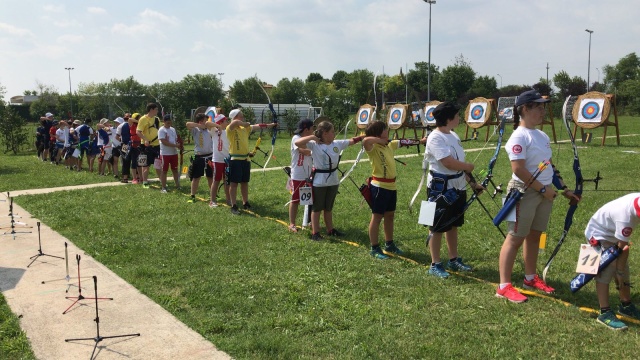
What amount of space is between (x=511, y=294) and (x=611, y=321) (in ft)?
2.63

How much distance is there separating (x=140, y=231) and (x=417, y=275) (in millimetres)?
4116

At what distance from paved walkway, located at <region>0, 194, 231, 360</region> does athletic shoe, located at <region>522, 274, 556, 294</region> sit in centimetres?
287

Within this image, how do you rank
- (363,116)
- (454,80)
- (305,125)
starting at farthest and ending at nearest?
(454,80) → (363,116) → (305,125)

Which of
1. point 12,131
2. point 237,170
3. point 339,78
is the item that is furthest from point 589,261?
point 339,78

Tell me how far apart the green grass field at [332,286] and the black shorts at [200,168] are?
0.70 metres

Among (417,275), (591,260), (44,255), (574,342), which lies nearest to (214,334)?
(417,275)

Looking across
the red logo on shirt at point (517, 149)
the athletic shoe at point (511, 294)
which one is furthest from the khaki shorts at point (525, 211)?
the athletic shoe at point (511, 294)

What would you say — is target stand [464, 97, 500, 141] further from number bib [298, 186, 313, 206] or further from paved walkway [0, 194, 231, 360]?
paved walkway [0, 194, 231, 360]

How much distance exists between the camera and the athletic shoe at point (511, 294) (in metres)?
4.55

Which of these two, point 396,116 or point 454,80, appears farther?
point 454,80

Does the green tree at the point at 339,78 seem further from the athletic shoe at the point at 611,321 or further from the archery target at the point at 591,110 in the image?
the athletic shoe at the point at 611,321

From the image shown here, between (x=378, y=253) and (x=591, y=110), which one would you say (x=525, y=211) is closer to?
(x=378, y=253)

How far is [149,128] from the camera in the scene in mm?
11500

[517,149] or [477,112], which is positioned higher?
[477,112]
